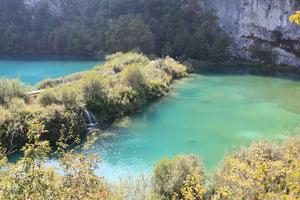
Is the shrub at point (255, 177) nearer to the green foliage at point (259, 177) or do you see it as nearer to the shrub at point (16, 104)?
the green foliage at point (259, 177)

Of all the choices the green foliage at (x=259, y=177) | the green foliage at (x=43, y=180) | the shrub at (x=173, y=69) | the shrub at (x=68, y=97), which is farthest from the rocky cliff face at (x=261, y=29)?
the green foliage at (x=43, y=180)

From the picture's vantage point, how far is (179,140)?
94.4 feet

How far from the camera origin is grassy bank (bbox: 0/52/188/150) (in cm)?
2855

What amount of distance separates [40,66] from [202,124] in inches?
1440

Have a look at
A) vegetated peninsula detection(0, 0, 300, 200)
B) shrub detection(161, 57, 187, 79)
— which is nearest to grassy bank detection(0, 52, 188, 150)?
vegetated peninsula detection(0, 0, 300, 200)

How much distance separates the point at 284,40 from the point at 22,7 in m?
51.8

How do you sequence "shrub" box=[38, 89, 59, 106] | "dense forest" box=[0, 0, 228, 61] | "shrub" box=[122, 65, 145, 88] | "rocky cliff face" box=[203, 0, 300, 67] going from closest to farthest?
"shrub" box=[38, 89, 59, 106] < "shrub" box=[122, 65, 145, 88] < "rocky cliff face" box=[203, 0, 300, 67] < "dense forest" box=[0, 0, 228, 61]

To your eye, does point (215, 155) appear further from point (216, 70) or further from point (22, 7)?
point (22, 7)

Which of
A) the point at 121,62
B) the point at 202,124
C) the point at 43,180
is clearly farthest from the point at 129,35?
the point at 43,180

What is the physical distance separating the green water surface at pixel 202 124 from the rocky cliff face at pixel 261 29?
1372 centimetres

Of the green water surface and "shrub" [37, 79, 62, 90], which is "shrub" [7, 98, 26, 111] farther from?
"shrub" [37, 79, 62, 90]

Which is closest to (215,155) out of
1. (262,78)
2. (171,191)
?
(171,191)

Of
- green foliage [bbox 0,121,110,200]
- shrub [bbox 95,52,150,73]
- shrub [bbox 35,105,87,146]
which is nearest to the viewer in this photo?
green foliage [bbox 0,121,110,200]

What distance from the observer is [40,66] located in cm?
6209
